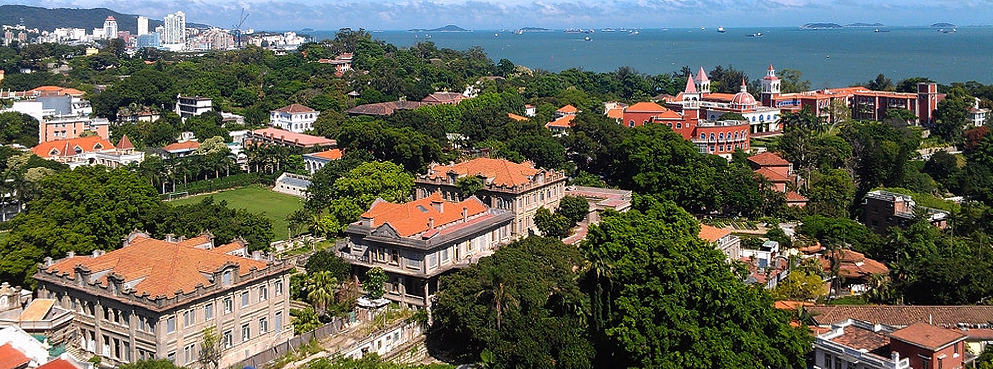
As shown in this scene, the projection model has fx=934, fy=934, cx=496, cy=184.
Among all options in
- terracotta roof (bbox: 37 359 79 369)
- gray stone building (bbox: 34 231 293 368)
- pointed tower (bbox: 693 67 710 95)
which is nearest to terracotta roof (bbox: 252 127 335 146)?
gray stone building (bbox: 34 231 293 368)

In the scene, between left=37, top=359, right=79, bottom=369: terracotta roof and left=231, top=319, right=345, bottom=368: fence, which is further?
left=231, top=319, right=345, bottom=368: fence

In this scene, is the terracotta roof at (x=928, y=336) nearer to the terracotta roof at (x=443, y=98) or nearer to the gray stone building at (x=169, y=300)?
the gray stone building at (x=169, y=300)

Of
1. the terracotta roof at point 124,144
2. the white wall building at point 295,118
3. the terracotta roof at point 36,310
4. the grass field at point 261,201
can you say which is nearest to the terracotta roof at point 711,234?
the grass field at point 261,201

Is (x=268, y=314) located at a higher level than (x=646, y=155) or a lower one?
lower

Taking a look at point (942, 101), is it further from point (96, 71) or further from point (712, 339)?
point (96, 71)

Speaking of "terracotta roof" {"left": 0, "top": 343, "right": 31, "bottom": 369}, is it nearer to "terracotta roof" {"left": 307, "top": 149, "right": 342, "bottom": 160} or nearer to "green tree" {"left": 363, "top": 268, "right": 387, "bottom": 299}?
"green tree" {"left": 363, "top": 268, "right": 387, "bottom": 299}

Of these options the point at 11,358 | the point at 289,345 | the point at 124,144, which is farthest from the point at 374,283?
the point at 124,144

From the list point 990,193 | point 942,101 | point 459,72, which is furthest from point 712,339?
point 459,72
